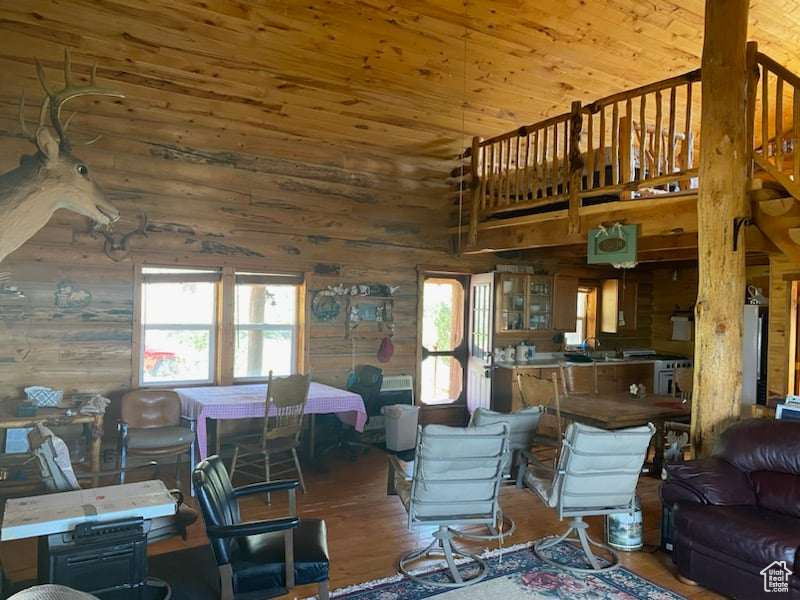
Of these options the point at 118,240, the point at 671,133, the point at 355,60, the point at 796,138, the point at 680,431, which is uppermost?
the point at 355,60

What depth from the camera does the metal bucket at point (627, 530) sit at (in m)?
4.01

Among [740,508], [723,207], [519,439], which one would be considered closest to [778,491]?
[740,508]

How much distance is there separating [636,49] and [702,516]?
15.0 feet

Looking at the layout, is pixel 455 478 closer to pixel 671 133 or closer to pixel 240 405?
pixel 240 405

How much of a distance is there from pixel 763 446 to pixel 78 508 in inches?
155

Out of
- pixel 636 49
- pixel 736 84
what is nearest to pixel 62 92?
pixel 736 84

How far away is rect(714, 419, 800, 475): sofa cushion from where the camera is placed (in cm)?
380

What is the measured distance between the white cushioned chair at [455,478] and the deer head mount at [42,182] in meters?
2.62

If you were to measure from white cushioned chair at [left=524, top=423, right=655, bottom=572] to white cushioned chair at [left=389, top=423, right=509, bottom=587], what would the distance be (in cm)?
41

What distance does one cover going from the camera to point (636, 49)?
603 cm

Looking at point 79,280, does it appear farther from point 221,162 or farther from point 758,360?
point 758,360

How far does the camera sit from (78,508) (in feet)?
8.66

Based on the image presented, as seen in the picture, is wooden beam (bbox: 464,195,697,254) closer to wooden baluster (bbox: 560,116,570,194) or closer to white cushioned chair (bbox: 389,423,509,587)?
wooden baluster (bbox: 560,116,570,194)

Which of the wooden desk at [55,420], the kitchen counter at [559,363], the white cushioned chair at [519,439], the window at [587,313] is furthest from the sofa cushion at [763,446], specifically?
the window at [587,313]
